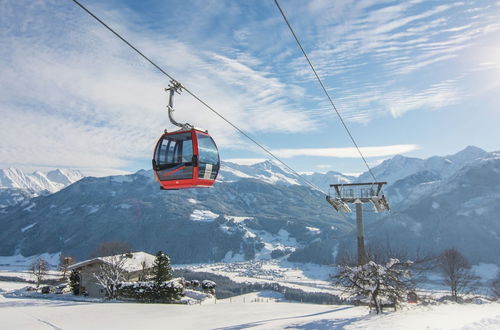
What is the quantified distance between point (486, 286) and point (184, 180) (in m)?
218

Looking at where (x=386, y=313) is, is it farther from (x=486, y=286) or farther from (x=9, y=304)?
(x=486, y=286)

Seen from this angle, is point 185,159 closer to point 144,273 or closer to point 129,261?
point 144,273

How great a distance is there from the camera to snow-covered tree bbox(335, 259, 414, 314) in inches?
890

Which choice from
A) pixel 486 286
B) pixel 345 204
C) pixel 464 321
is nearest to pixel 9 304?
pixel 345 204

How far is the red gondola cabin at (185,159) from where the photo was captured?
1631cm

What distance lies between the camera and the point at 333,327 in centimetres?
1883

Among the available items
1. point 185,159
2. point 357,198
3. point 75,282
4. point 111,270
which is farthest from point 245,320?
point 75,282

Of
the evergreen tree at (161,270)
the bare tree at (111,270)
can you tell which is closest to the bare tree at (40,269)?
the bare tree at (111,270)

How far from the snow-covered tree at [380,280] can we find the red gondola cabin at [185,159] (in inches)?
493

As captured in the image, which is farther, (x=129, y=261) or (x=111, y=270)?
(x=129, y=261)

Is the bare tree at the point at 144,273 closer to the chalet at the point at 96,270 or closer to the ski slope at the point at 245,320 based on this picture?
the chalet at the point at 96,270

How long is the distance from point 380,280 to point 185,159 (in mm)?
14983

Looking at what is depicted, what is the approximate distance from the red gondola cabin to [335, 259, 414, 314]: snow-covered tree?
12515mm

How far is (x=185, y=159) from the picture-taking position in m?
16.5
